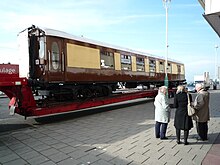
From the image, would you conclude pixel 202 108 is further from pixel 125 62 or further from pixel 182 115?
pixel 125 62

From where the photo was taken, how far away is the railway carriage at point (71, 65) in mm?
8727

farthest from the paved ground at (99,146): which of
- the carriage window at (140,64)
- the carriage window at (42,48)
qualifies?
the carriage window at (140,64)

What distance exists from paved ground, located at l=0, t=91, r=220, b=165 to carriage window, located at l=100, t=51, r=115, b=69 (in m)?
4.49

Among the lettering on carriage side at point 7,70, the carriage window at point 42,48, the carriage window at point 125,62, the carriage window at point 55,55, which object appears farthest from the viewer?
the carriage window at point 125,62

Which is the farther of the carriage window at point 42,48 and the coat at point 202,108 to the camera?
the carriage window at point 42,48

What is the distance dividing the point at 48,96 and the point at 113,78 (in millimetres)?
4257

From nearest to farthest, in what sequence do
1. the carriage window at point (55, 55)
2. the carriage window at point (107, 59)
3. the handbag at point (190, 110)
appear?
the handbag at point (190, 110)
the carriage window at point (55, 55)
the carriage window at point (107, 59)

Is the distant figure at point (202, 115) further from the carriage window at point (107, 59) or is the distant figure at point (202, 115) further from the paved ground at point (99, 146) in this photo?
the carriage window at point (107, 59)

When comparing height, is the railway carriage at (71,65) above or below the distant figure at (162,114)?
above

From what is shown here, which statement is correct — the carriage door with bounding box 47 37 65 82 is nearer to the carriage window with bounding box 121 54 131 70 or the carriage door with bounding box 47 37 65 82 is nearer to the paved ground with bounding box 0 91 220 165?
the paved ground with bounding box 0 91 220 165

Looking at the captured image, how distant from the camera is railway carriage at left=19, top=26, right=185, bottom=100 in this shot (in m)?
8.73

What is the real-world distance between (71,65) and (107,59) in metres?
3.02

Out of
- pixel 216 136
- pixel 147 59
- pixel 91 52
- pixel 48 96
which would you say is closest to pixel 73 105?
pixel 48 96

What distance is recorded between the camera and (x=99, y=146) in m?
5.59
